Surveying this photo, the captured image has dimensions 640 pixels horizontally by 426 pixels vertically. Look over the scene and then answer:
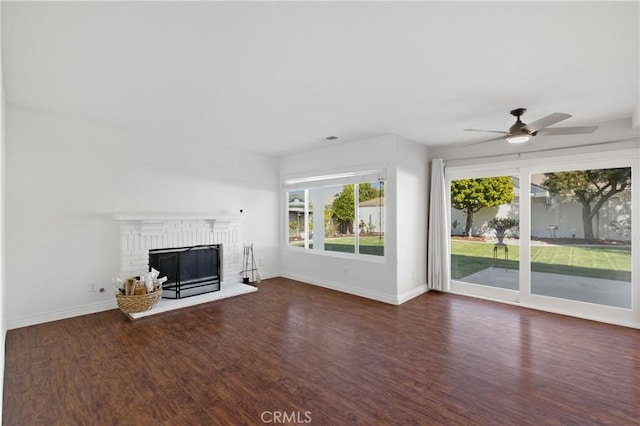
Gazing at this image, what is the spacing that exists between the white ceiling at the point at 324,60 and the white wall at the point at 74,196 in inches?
15.9

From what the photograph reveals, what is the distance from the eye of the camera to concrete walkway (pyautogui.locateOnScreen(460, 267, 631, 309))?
3840mm

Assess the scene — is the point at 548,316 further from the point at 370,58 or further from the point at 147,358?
the point at 147,358

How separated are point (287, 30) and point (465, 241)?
4535 millimetres

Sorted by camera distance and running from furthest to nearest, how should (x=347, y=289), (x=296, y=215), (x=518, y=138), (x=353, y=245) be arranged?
(x=296, y=215) < (x=353, y=245) < (x=347, y=289) < (x=518, y=138)

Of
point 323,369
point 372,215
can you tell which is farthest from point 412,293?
point 323,369

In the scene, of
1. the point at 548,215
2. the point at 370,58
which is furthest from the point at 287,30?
the point at 548,215

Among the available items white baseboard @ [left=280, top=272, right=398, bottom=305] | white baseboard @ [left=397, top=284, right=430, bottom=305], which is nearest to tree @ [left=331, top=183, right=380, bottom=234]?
white baseboard @ [left=280, top=272, right=398, bottom=305]

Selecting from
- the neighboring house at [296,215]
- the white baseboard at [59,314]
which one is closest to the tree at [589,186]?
the neighboring house at [296,215]

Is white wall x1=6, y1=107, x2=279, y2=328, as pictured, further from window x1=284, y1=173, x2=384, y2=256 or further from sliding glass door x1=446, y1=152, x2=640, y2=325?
sliding glass door x1=446, y1=152, x2=640, y2=325

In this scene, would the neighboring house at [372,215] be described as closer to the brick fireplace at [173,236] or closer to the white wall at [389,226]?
the white wall at [389,226]

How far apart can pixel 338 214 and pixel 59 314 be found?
14.0 ft

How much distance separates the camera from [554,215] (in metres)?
4.33

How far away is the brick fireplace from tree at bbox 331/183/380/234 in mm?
1838

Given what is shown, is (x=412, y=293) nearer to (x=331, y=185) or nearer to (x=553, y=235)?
(x=553, y=235)
